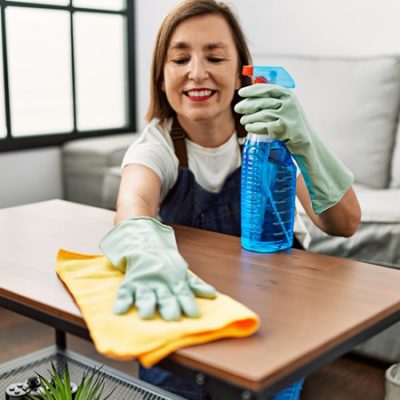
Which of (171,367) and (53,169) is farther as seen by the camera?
(53,169)

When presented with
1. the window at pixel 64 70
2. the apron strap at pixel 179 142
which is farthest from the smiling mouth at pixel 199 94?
the window at pixel 64 70

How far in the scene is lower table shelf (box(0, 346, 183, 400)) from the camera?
1416mm

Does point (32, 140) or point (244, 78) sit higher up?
point (244, 78)

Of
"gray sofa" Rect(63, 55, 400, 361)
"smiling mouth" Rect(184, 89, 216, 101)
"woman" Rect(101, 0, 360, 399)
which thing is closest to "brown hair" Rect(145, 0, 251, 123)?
"woman" Rect(101, 0, 360, 399)

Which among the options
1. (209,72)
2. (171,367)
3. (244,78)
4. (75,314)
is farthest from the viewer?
(244,78)

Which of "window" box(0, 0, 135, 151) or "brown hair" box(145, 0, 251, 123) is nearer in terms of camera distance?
"brown hair" box(145, 0, 251, 123)

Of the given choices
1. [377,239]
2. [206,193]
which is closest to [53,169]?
[377,239]

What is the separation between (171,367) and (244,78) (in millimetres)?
940

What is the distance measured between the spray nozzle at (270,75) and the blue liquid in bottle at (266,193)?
0.10 metres

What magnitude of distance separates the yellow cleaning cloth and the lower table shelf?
0.49 meters

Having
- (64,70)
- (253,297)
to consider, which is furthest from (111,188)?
(253,297)

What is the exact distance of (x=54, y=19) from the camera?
338cm

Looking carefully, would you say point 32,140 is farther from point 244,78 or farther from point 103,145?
point 244,78

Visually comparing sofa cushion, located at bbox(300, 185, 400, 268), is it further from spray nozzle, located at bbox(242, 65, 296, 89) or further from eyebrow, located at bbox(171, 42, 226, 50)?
spray nozzle, located at bbox(242, 65, 296, 89)
